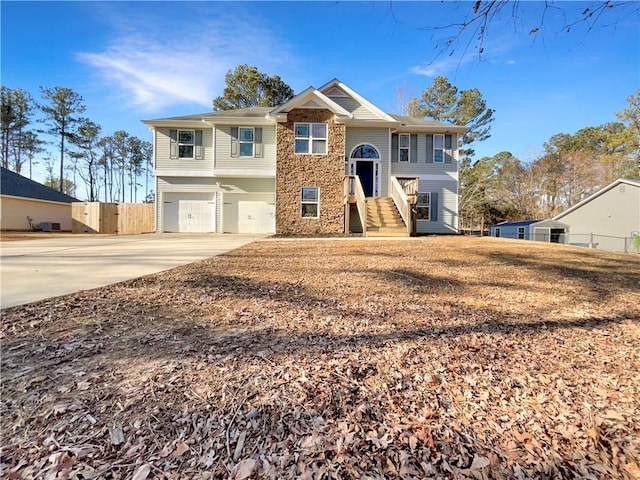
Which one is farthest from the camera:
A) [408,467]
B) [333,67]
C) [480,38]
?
[333,67]

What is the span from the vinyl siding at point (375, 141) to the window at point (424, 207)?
2.25 meters

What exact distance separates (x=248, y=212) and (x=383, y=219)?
6.76m

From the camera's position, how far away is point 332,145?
1389 centimetres

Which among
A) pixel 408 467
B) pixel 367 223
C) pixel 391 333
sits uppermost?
pixel 367 223

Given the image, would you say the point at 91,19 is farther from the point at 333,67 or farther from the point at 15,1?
the point at 333,67

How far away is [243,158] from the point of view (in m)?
15.1

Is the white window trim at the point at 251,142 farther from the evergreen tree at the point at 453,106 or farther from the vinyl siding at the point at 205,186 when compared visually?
the evergreen tree at the point at 453,106

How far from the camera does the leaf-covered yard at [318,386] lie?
1.38 meters

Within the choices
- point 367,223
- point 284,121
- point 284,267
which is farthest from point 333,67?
point 284,267

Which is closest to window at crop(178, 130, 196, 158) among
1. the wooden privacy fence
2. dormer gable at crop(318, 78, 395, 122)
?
the wooden privacy fence

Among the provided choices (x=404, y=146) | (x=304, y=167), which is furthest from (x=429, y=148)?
(x=304, y=167)

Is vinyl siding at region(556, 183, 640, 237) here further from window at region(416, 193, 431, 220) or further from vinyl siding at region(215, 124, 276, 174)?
vinyl siding at region(215, 124, 276, 174)

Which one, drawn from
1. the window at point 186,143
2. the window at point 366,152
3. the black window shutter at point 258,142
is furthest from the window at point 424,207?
the window at point 186,143

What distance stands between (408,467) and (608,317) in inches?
117
